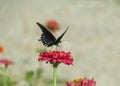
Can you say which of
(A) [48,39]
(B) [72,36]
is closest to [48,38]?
(A) [48,39]

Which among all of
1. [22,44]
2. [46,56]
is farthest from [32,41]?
[46,56]

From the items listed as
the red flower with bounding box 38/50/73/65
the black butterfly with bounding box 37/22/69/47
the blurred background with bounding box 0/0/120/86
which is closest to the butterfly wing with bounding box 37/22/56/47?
the black butterfly with bounding box 37/22/69/47

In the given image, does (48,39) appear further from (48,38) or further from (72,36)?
(72,36)

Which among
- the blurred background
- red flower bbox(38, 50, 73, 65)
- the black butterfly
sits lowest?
red flower bbox(38, 50, 73, 65)

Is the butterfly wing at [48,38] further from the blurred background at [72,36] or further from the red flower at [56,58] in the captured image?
the blurred background at [72,36]

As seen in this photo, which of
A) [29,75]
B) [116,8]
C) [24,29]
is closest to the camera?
[29,75]

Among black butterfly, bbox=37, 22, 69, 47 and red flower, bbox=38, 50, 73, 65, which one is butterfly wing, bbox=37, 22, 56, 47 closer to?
black butterfly, bbox=37, 22, 69, 47

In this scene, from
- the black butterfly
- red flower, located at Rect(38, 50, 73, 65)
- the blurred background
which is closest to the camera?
red flower, located at Rect(38, 50, 73, 65)

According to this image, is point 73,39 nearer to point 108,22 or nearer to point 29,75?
point 108,22
